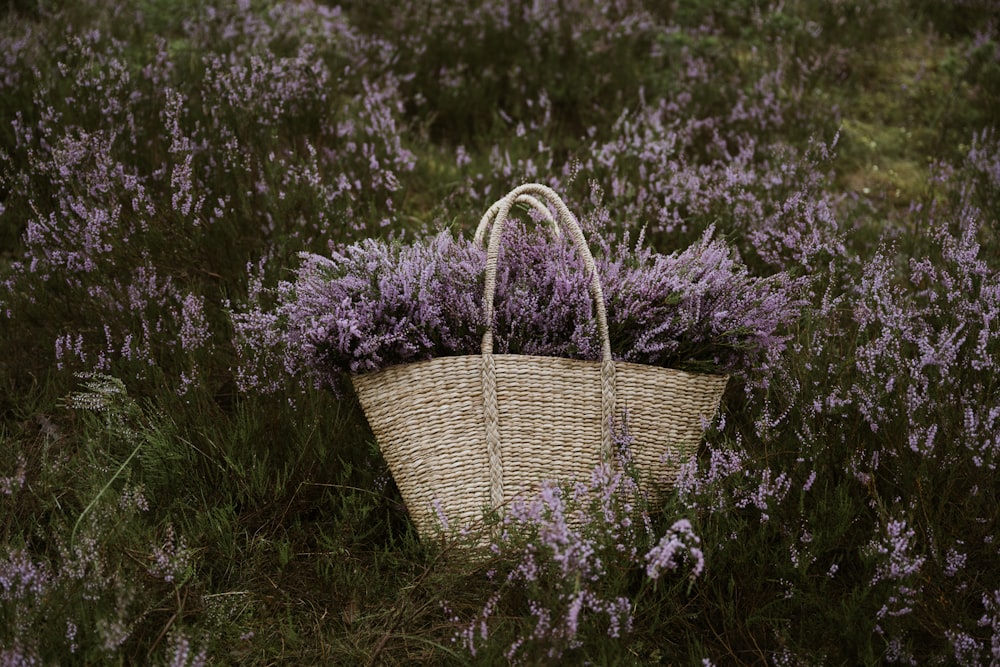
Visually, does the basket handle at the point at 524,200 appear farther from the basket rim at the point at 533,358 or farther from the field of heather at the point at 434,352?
the basket rim at the point at 533,358

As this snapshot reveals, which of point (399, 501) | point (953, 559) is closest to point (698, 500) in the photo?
point (953, 559)

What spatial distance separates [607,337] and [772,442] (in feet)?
1.82

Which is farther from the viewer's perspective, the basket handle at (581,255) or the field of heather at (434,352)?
the basket handle at (581,255)

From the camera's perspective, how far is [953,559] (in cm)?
200

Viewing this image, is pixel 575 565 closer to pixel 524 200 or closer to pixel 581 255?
pixel 581 255

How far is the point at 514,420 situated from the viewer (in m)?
2.33

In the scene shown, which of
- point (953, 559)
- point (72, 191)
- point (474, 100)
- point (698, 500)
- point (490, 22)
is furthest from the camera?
point (490, 22)

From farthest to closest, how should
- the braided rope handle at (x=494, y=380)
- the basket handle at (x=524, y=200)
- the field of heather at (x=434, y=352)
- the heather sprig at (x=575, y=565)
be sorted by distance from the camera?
the basket handle at (x=524, y=200), the braided rope handle at (x=494, y=380), the field of heather at (x=434, y=352), the heather sprig at (x=575, y=565)

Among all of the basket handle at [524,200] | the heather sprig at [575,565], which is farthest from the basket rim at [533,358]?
the basket handle at [524,200]

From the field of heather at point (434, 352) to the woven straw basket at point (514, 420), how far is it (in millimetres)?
86

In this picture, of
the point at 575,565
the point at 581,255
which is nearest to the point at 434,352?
the point at 581,255

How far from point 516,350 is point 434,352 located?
238 mm

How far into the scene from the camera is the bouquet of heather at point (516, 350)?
7.67ft

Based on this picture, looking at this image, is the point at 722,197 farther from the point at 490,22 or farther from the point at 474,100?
the point at 490,22
